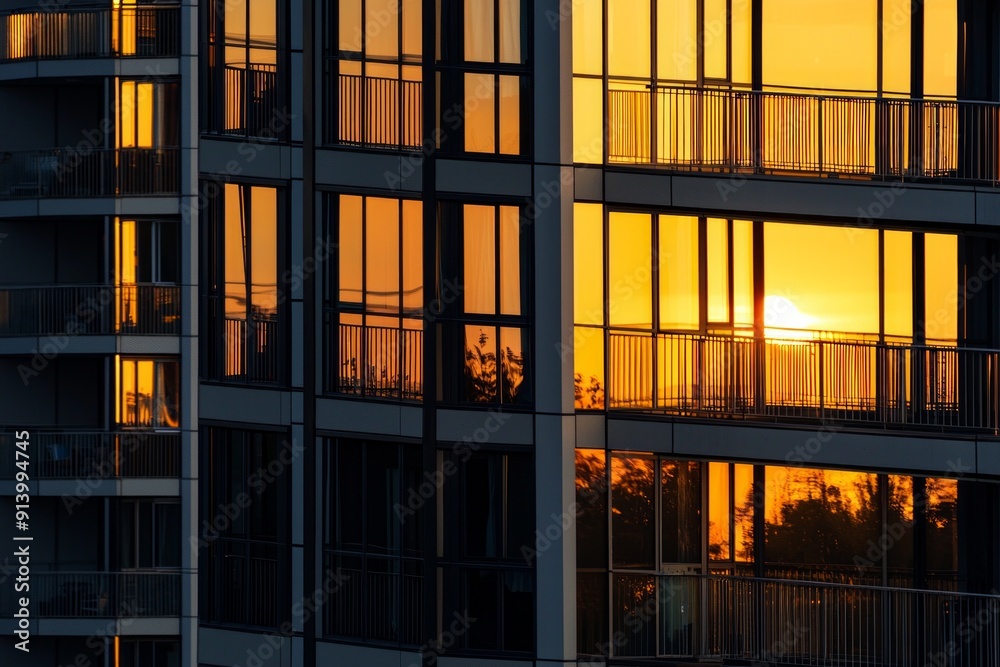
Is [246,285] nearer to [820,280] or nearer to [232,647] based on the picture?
[232,647]

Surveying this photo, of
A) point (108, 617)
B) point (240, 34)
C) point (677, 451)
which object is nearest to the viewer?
point (677, 451)

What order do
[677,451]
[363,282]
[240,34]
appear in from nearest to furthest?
[677,451], [363,282], [240,34]

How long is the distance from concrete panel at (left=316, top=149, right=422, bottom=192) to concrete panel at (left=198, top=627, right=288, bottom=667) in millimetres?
6218

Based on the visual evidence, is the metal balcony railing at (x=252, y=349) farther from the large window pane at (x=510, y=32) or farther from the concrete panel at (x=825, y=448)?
the concrete panel at (x=825, y=448)

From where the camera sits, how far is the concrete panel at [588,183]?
2244 cm

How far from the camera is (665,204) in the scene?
891 inches

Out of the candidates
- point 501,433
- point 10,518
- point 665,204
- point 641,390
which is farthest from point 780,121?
point 10,518

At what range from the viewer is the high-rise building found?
22.4 meters

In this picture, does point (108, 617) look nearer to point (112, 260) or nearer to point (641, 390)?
point (112, 260)

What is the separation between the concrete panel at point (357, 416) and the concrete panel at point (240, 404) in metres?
1.14

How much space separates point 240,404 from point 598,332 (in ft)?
17.8

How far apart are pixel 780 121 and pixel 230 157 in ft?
24.8

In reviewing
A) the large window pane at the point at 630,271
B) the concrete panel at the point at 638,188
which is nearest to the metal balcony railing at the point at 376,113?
the concrete panel at the point at 638,188

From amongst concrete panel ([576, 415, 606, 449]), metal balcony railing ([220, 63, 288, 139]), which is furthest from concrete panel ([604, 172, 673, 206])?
metal balcony railing ([220, 63, 288, 139])
